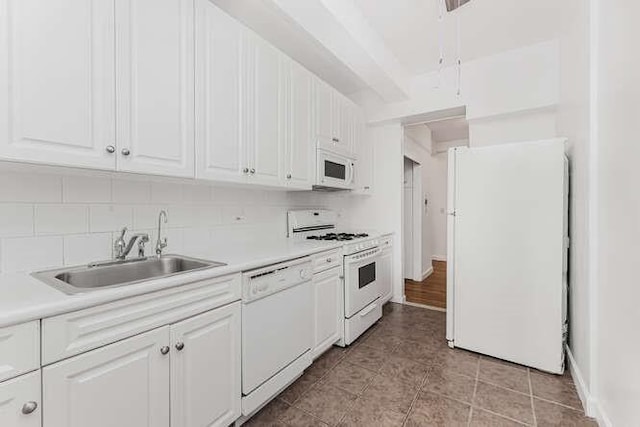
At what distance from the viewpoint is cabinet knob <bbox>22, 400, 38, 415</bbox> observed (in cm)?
82

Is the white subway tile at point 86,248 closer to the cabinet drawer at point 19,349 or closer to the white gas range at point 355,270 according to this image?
the cabinet drawer at point 19,349

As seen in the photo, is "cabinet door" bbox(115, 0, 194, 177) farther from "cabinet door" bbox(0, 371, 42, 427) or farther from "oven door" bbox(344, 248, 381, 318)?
"oven door" bbox(344, 248, 381, 318)

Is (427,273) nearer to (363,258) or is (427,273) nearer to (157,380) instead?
(363,258)

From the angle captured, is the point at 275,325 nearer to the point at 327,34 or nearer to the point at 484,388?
the point at 484,388

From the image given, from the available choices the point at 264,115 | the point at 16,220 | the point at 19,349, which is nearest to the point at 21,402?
the point at 19,349

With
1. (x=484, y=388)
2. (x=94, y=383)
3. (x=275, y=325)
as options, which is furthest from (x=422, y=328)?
(x=94, y=383)

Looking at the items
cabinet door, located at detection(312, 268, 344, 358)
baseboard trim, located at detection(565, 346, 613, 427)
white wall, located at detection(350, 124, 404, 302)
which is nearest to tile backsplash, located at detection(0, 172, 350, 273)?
cabinet door, located at detection(312, 268, 344, 358)

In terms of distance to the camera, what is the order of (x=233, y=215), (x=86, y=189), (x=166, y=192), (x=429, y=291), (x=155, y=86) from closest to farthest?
1. (x=155, y=86)
2. (x=86, y=189)
3. (x=166, y=192)
4. (x=233, y=215)
5. (x=429, y=291)

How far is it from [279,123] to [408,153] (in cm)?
254

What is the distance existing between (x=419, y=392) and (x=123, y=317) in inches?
70.0

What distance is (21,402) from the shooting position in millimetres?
813

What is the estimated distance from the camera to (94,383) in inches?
38.0

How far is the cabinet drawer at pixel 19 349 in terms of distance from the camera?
0.78m

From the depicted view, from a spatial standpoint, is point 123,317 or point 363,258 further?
point 363,258
